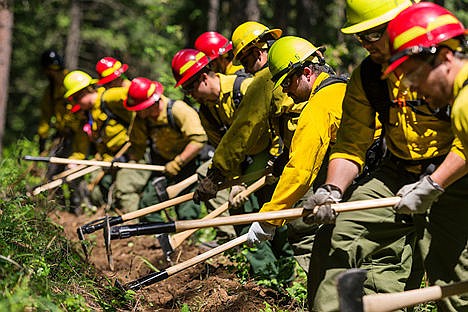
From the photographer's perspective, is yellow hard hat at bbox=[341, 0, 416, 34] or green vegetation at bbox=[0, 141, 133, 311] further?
yellow hard hat at bbox=[341, 0, 416, 34]

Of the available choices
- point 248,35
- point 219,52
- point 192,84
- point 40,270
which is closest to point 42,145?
point 219,52

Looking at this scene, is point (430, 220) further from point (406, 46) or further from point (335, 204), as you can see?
point (406, 46)

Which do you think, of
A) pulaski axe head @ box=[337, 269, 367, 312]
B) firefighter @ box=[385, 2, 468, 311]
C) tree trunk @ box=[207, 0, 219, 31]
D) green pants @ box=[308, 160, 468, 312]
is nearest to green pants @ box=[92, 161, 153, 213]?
green pants @ box=[308, 160, 468, 312]

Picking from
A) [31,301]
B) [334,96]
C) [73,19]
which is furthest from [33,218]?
[73,19]

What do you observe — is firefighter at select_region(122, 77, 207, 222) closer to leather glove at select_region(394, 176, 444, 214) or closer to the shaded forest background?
leather glove at select_region(394, 176, 444, 214)

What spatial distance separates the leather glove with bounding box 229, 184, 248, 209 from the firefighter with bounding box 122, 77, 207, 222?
1505mm

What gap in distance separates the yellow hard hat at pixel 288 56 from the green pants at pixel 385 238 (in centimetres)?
99

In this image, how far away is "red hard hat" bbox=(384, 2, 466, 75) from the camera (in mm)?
3602

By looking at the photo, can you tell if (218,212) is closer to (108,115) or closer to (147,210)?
(147,210)

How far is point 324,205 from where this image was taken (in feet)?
13.7

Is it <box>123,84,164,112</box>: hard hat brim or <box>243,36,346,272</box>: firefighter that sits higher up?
<box>243,36,346,272</box>: firefighter

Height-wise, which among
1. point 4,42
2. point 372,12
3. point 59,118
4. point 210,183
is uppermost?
point 372,12

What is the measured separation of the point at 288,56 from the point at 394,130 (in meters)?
1.06

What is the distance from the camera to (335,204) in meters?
4.23
